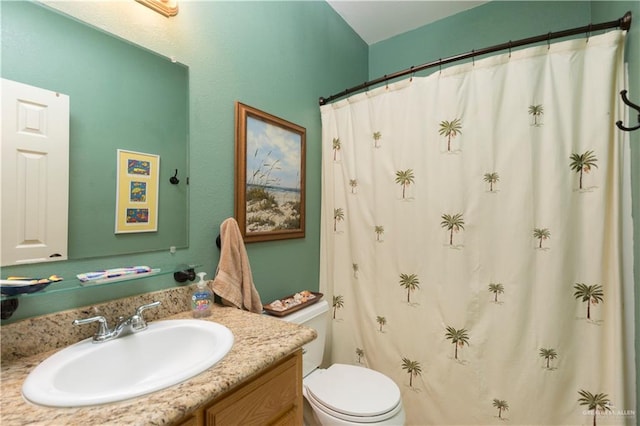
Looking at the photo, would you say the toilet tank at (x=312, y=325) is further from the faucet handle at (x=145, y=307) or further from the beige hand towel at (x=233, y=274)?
the faucet handle at (x=145, y=307)

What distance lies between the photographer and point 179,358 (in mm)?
884

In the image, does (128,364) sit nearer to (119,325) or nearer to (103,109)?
(119,325)

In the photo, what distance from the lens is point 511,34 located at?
182 centimetres

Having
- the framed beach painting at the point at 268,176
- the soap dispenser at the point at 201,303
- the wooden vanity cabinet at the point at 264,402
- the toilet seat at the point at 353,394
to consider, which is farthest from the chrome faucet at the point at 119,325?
the toilet seat at the point at 353,394

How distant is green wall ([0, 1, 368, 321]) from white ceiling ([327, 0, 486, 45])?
165 mm

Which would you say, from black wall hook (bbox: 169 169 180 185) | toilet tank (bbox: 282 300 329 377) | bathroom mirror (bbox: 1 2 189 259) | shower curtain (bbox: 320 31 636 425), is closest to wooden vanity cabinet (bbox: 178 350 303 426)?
toilet tank (bbox: 282 300 329 377)

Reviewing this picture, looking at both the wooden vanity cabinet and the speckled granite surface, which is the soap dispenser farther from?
the wooden vanity cabinet

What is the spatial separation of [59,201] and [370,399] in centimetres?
138

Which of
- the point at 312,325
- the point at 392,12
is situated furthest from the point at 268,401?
the point at 392,12

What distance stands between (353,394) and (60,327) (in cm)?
113

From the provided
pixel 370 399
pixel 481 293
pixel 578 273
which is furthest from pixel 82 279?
pixel 578 273

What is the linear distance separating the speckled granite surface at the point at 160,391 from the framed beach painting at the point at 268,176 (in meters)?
0.46

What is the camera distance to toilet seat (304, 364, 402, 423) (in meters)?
1.11

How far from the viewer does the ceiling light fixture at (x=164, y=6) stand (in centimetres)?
98
